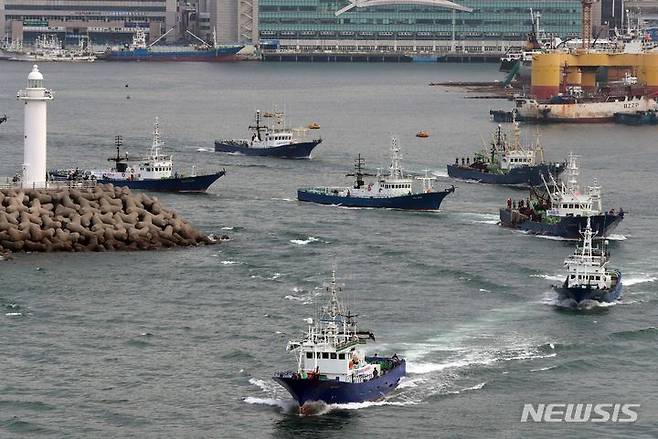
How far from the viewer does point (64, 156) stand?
132375mm

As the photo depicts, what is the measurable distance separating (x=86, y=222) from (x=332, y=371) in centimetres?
3018

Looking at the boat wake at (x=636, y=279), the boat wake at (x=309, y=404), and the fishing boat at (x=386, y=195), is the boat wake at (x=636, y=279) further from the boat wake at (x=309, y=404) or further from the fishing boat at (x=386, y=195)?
the fishing boat at (x=386, y=195)

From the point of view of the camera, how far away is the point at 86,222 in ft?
283

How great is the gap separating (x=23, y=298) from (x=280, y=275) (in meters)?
11.5

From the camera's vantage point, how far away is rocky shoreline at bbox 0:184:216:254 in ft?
277

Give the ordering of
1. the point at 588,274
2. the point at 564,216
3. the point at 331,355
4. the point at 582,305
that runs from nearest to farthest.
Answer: the point at 331,355, the point at 582,305, the point at 588,274, the point at 564,216

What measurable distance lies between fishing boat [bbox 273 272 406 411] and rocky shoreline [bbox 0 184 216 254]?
1050 inches

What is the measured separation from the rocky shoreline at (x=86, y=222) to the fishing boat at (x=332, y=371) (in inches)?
1050

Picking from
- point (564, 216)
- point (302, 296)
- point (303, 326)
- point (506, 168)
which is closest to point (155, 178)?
point (506, 168)

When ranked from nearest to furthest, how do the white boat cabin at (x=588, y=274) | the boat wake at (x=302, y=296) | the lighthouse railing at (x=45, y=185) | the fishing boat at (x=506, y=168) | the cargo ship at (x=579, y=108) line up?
the white boat cabin at (x=588, y=274)
the boat wake at (x=302, y=296)
the lighthouse railing at (x=45, y=185)
the fishing boat at (x=506, y=168)
the cargo ship at (x=579, y=108)

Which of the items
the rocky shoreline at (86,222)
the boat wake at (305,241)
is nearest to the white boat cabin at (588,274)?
the boat wake at (305,241)

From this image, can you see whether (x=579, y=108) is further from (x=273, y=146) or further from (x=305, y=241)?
(x=305, y=241)

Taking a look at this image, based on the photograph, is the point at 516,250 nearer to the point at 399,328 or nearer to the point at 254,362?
the point at 399,328

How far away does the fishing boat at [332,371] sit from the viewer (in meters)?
57.9
